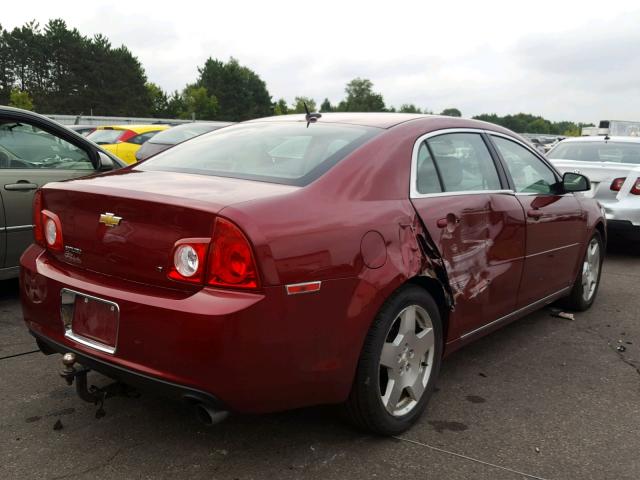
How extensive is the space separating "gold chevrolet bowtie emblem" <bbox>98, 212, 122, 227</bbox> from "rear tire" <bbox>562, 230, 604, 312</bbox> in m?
3.67

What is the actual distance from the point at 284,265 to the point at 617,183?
637 centimetres

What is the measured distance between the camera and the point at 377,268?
2604 millimetres

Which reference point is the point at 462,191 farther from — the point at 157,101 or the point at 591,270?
the point at 157,101

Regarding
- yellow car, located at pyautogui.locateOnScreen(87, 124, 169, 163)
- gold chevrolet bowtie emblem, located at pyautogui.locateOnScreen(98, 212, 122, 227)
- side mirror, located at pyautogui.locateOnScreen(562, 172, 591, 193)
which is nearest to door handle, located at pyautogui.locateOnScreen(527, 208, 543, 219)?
side mirror, located at pyautogui.locateOnScreen(562, 172, 591, 193)

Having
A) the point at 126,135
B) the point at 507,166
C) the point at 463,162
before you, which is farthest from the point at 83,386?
the point at 126,135

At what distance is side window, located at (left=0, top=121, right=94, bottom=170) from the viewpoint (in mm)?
4770

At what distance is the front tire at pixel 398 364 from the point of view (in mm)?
2666

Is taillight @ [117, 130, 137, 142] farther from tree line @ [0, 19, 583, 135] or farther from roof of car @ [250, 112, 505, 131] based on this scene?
tree line @ [0, 19, 583, 135]

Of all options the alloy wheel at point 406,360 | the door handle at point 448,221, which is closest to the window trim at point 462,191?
the door handle at point 448,221

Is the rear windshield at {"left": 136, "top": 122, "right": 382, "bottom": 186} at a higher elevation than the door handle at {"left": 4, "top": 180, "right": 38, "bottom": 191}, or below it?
higher

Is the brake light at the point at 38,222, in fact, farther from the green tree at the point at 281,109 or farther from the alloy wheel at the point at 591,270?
the green tree at the point at 281,109

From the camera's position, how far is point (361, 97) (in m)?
135

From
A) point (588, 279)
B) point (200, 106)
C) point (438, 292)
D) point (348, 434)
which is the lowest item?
point (348, 434)

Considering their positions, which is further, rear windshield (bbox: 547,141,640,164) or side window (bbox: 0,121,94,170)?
rear windshield (bbox: 547,141,640,164)
